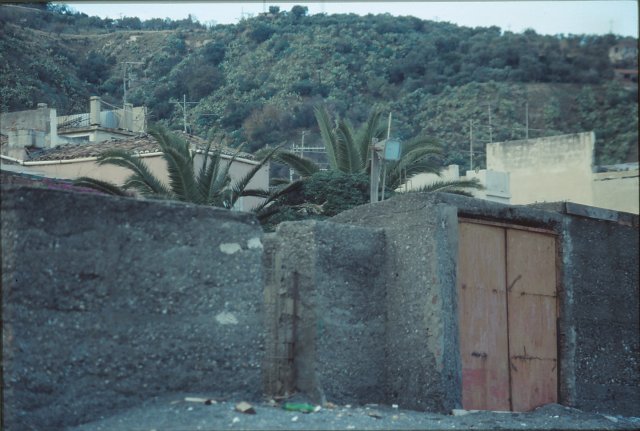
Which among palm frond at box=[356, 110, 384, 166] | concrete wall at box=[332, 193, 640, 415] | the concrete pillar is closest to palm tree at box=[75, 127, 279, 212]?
palm frond at box=[356, 110, 384, 166]

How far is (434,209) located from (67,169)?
1481 cm

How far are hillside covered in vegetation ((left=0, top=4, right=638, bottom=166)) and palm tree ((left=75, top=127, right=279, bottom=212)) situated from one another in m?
1.16

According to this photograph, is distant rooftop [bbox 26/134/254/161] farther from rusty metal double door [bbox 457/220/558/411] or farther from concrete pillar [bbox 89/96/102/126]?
rusty metal double door [bbox 457/220/558/411]

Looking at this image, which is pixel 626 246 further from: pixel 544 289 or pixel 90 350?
pixel 90 350

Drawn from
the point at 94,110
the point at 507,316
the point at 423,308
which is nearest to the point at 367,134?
the point at 94,110

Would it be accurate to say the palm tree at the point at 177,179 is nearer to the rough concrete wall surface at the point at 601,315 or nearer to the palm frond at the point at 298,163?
the palm frond at the point at 298,163

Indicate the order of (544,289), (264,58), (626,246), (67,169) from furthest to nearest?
(264,58)
(67,169)
(626,246)
(544,289)

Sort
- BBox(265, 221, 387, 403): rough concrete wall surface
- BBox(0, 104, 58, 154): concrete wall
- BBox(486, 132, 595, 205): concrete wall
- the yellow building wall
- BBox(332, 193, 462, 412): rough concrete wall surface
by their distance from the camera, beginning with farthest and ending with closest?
1. BBox(486, 132, 595, 205): concrete wall
2. the yellow building wall
3. BBox(0, 104, 58, 154): concrete wall
4. BBox(332, 193, 462, 412): rough concrete wall surface
5. BBox(265, 221, 387, 403): rough concrete wall surface

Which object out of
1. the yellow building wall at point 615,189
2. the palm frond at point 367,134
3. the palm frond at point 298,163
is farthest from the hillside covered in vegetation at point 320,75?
the palm frond at point 367,134

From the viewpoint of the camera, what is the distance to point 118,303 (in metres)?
6.88

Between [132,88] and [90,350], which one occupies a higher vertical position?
[132,88]

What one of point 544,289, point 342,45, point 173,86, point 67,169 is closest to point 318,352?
point 544,289

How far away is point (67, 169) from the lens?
72.0 feet

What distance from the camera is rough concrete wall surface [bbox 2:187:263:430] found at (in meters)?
6.50
